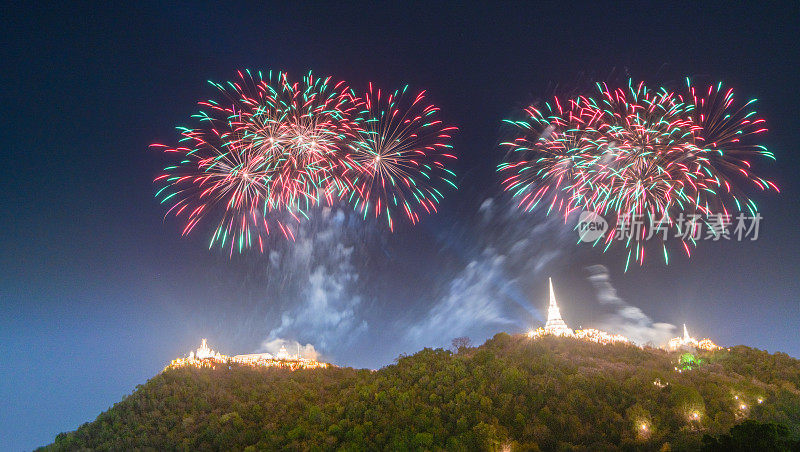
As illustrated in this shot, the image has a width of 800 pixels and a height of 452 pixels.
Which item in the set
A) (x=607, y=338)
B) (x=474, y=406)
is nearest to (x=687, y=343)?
(x=607, y=338)

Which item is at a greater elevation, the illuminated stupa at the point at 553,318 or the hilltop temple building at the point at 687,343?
the illuminated stupa at the point at 553,318

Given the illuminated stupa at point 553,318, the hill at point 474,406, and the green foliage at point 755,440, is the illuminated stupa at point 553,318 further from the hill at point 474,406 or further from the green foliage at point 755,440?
the green foliage at point 755,440

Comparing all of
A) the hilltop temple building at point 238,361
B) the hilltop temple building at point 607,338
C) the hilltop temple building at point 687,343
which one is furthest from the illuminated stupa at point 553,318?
the hilltop temple building at point 238,361

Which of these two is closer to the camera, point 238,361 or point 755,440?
point 755,440

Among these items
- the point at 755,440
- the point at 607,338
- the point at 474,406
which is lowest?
the point at 755,440

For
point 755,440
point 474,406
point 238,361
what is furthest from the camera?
point 238,361

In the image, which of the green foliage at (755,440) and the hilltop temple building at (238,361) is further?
the hilltop temple building at (238,361)

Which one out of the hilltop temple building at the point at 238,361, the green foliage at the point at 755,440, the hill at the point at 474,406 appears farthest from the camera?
the hilltop temple building at the point at 238,361

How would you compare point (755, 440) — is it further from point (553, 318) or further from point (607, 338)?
point (553, 318)

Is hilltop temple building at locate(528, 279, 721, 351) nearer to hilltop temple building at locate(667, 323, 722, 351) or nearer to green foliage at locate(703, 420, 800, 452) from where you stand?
hilltop temple building at locate(667, 323, 722, 351)
